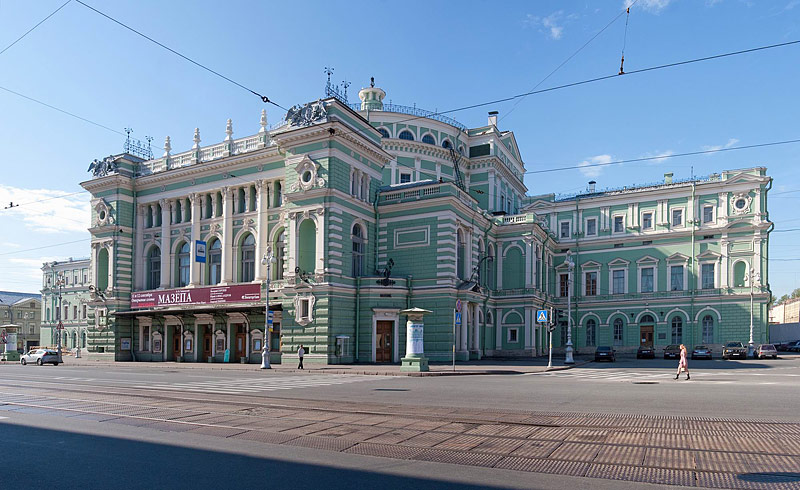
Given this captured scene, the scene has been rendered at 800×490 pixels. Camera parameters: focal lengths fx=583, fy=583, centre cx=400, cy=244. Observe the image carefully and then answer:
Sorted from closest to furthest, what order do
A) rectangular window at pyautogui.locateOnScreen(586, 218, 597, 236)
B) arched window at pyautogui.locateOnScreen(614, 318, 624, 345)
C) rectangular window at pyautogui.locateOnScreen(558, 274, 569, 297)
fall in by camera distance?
arched window at pyautogui.locateOnScreen(614, 318, 624, 345)
rectangular window at pyautogui.locateOnScreen(586, 218, 597, 236)
rectangular window at pyautogui.locateOnScreen(558, 274, 569, 297)

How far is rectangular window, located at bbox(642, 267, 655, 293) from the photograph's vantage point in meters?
58.1

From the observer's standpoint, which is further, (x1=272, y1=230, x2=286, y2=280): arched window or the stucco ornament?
the stucco ornament

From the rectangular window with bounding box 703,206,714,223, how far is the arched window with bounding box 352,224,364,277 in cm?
3502

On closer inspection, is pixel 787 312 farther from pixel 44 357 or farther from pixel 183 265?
pixel 44 357

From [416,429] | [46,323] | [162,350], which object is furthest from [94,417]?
[46,323]

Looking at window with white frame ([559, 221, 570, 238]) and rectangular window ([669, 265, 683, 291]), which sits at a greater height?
window with white frame ([559, 221, 570, 238])

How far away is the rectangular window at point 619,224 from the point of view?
5995 cm

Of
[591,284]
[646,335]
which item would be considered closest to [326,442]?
[646,335]

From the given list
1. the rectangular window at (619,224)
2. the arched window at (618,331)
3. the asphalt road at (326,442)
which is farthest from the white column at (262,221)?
the rectangular window at (619,224)

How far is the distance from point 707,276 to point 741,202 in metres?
7.44

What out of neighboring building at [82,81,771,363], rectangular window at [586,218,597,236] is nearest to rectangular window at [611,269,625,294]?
neighboring building at [82,81,771,363]

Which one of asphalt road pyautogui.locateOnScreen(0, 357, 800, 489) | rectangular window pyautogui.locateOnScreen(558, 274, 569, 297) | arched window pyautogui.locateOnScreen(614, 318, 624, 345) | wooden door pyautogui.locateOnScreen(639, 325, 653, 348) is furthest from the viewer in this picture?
rectangular window pyautogui.locateOnScreen(558, 274, 569, 297)

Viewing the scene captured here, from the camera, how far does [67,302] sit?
3204 inches

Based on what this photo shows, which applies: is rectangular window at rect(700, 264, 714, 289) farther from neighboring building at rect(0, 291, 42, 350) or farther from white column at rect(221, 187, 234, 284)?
neighboring building at rect(0, 291, 42, 350)
